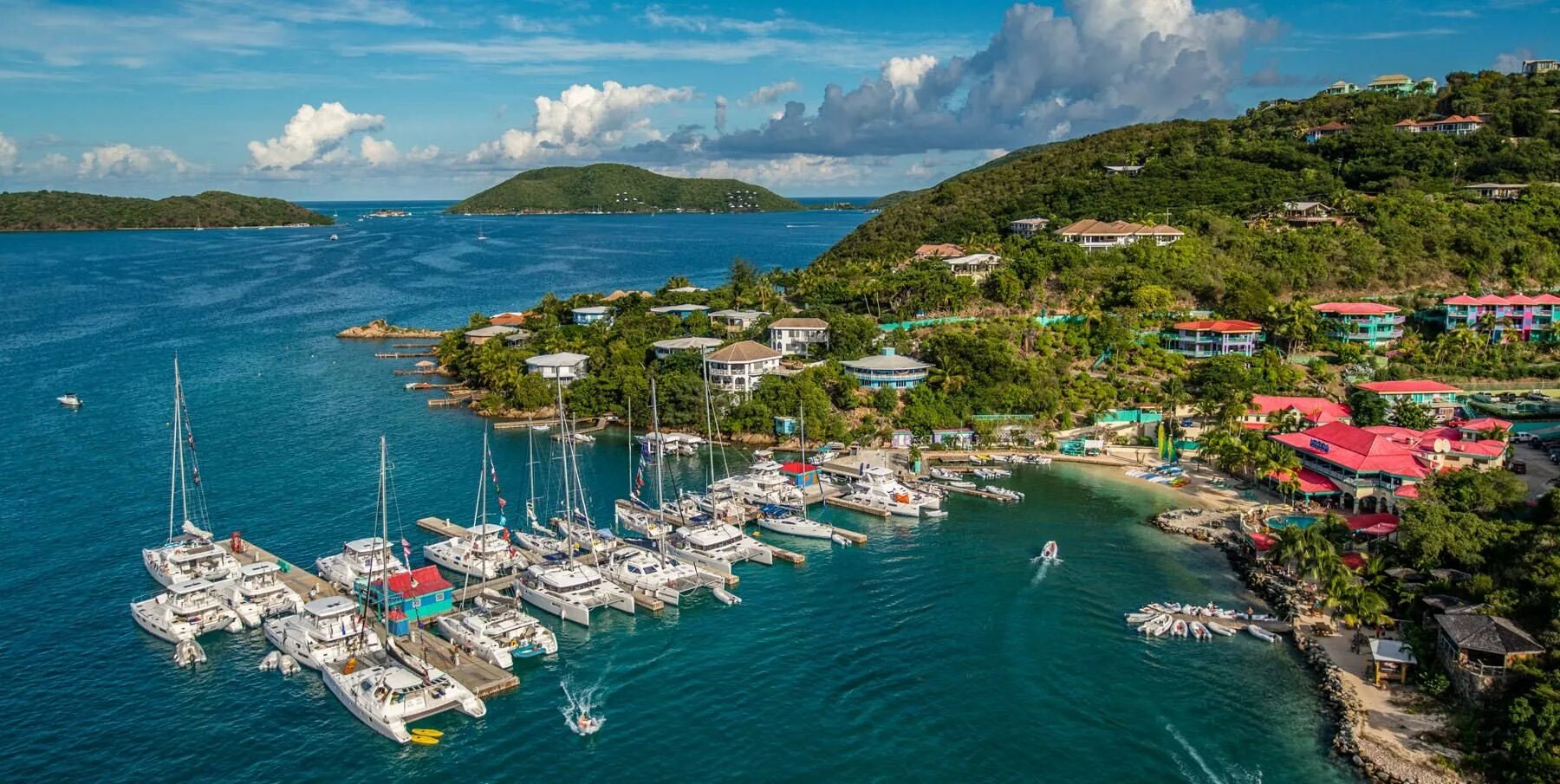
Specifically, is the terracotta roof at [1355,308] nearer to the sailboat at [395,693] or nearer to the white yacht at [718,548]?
the white yacht at [718,548]

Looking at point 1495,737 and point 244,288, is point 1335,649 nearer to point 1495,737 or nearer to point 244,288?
point 1495,737

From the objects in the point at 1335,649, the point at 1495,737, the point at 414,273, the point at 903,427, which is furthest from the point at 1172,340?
the point at 414,273

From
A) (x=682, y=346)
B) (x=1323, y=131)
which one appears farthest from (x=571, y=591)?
(x=1323, y=131)

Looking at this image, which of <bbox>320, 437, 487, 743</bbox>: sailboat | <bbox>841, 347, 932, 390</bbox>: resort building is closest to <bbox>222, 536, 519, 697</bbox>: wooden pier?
<bbox>320, 437, 487, 743</bbox>: sailboat

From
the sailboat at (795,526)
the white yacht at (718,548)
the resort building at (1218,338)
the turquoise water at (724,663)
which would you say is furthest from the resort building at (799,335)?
the white yacht at (718,548)

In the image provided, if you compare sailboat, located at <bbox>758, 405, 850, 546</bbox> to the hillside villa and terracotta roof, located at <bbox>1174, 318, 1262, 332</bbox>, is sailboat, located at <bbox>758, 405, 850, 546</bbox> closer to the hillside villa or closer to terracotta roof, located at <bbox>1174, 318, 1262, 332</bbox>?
the hillside villa

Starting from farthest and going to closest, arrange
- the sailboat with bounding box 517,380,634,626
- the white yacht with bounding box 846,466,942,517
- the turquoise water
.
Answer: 1. the white yacht with bounding box 846,466,942,517
2. the sailboat with bounding box 517,380,634,626
3. the turquoise water
